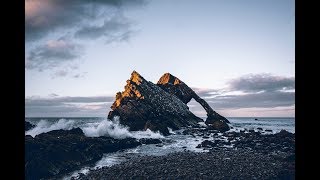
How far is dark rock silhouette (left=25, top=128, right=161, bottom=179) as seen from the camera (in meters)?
23.4

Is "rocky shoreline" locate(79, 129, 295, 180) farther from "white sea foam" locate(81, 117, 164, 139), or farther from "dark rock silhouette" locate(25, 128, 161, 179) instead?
"white sea foam" locate(81, 117, 164, 139)

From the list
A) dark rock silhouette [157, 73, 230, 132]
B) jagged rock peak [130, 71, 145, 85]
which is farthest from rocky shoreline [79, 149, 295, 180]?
dark rock silhouette [157, 73, 230, 132]

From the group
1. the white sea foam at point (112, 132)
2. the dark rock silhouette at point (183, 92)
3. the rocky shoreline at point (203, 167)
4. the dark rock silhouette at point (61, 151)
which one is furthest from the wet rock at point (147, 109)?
the rocky shoreline at point (203, 167)

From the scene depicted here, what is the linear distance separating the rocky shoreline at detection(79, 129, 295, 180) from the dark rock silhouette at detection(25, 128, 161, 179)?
3271 mm

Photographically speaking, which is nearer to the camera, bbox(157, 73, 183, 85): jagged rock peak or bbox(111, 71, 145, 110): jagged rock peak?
bbox(111, 71, 145, 110): jagged rock peak

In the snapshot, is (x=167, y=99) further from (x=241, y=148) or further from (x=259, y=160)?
(x=259, y=160)

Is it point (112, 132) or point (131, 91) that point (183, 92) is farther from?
point (112, 132)

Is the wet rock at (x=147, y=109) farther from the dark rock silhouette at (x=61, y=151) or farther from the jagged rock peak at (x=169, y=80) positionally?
the dark rock silhouette at (x=61, y=151)

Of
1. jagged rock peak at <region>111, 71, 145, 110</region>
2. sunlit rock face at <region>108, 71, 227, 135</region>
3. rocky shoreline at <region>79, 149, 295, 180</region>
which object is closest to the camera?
rocky shoreline at <region>79, 149, 295, 180</region>

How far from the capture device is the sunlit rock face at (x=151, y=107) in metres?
51.5

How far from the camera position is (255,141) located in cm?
3862
